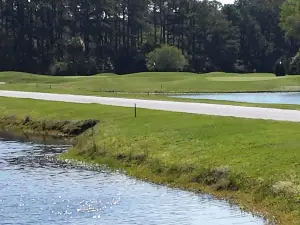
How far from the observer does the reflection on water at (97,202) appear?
2084cm

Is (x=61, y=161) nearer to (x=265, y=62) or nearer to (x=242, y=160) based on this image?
(x=242, y=160)

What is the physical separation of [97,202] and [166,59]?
100 metres

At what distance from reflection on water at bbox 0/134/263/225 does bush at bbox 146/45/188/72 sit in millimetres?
92440

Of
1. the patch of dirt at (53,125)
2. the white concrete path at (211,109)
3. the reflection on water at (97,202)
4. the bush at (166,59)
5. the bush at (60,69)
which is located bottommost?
the reflection on water at (97,202)

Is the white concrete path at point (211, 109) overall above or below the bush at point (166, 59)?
below

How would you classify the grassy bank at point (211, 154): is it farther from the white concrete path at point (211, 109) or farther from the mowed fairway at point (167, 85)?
the mowed fairway at point (167, 85)

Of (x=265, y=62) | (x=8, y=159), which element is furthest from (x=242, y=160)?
(x=265, y=62)

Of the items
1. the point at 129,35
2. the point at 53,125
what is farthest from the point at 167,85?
the point at 129,35

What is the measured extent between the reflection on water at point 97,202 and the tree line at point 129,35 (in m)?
101

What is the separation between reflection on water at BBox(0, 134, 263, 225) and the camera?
20844mm

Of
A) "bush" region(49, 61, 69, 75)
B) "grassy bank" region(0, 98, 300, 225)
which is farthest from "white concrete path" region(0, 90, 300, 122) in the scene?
"bush" region(49, 61, 69, 75)

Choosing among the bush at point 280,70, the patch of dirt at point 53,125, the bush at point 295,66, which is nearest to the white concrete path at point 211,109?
the patch of dirt at point 53,125

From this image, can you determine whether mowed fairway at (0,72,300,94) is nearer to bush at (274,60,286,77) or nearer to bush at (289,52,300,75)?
bush at (289,52,300,75)

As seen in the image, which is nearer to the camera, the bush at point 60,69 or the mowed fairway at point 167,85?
the mowed fairway at point 167,85
